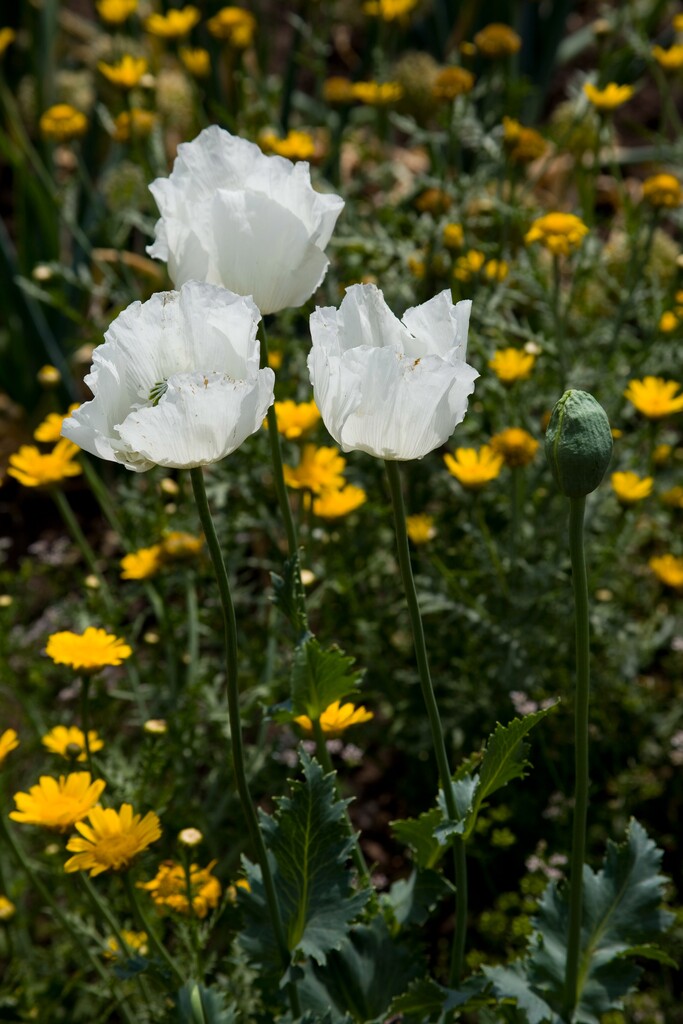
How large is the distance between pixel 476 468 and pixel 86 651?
59 cm

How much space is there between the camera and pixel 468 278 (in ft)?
6.75

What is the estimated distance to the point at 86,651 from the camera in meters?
1.34

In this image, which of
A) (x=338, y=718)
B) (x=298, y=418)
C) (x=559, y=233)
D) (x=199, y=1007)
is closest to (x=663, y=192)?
(x=559, y=233)

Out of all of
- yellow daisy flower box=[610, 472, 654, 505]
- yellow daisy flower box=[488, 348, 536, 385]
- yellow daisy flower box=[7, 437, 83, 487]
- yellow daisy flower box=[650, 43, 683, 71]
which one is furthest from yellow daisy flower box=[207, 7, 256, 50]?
yellow daisy flower box=[610, 472, 654, 505]

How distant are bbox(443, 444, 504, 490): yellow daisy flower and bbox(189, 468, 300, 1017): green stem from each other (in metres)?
0.68

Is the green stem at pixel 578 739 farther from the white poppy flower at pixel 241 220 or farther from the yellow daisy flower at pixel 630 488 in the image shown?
the yellow daisy flower at pixel 630 488

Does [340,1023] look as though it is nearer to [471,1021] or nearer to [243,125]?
[471,1021]

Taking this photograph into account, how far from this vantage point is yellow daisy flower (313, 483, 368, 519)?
5.15 ft

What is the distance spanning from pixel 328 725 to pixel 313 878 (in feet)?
0.68

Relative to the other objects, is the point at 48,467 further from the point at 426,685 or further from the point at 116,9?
the point at 116,9

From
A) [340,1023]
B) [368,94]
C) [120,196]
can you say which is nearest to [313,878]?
[340,1023]

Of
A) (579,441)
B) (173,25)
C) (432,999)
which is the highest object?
(579,441)

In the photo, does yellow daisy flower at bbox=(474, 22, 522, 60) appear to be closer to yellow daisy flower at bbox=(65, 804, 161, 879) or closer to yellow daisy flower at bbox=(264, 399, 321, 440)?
yellow daisy flower at bbox=(264, 399, 321, 440)

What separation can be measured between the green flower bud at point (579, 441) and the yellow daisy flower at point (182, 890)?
23.7 inches
